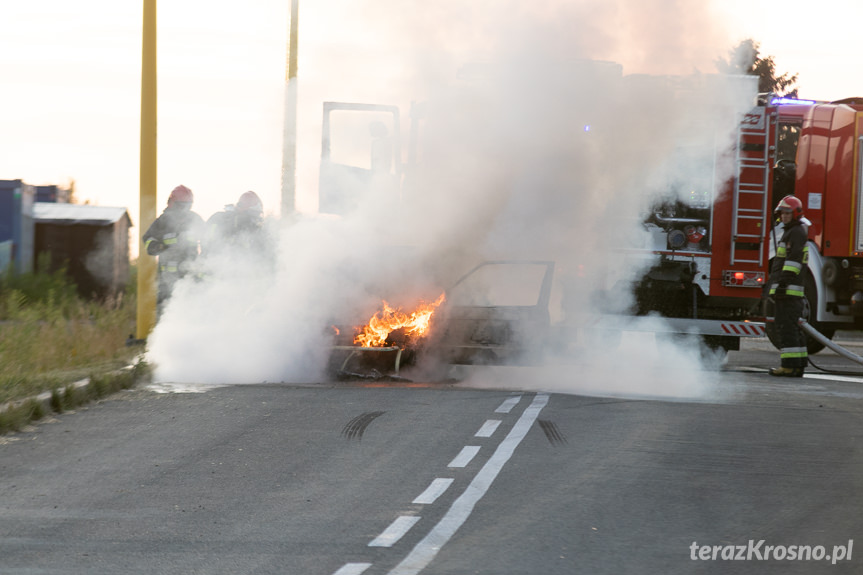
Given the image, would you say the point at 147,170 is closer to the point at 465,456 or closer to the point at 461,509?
the point at 465,456

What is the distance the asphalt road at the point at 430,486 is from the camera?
16.8 feet

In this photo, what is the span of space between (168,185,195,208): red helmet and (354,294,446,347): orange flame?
387 cm

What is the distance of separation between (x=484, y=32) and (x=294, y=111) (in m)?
2.51

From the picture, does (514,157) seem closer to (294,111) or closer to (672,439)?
(294,111)

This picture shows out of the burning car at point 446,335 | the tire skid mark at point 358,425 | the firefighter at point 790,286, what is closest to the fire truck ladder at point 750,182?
the firefighter at point 790,286

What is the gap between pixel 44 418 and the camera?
8.84 m

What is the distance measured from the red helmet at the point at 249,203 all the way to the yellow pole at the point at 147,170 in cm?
129

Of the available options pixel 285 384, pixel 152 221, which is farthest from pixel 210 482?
pixel 152 221

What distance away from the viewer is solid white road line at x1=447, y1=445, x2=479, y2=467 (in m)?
7.07

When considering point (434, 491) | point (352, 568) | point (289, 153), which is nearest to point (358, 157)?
point (289, 153)

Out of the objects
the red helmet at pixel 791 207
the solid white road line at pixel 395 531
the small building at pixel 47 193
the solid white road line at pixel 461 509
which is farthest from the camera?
the small building at pixel 47 193

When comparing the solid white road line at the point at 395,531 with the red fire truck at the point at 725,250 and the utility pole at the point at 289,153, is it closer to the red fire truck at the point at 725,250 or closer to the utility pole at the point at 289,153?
the utility pole at the point at 289,153

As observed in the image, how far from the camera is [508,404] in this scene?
380 inches

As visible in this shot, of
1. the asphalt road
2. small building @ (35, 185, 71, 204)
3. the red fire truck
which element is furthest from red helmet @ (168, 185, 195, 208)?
small building @ (35, 185, 71, 204)
